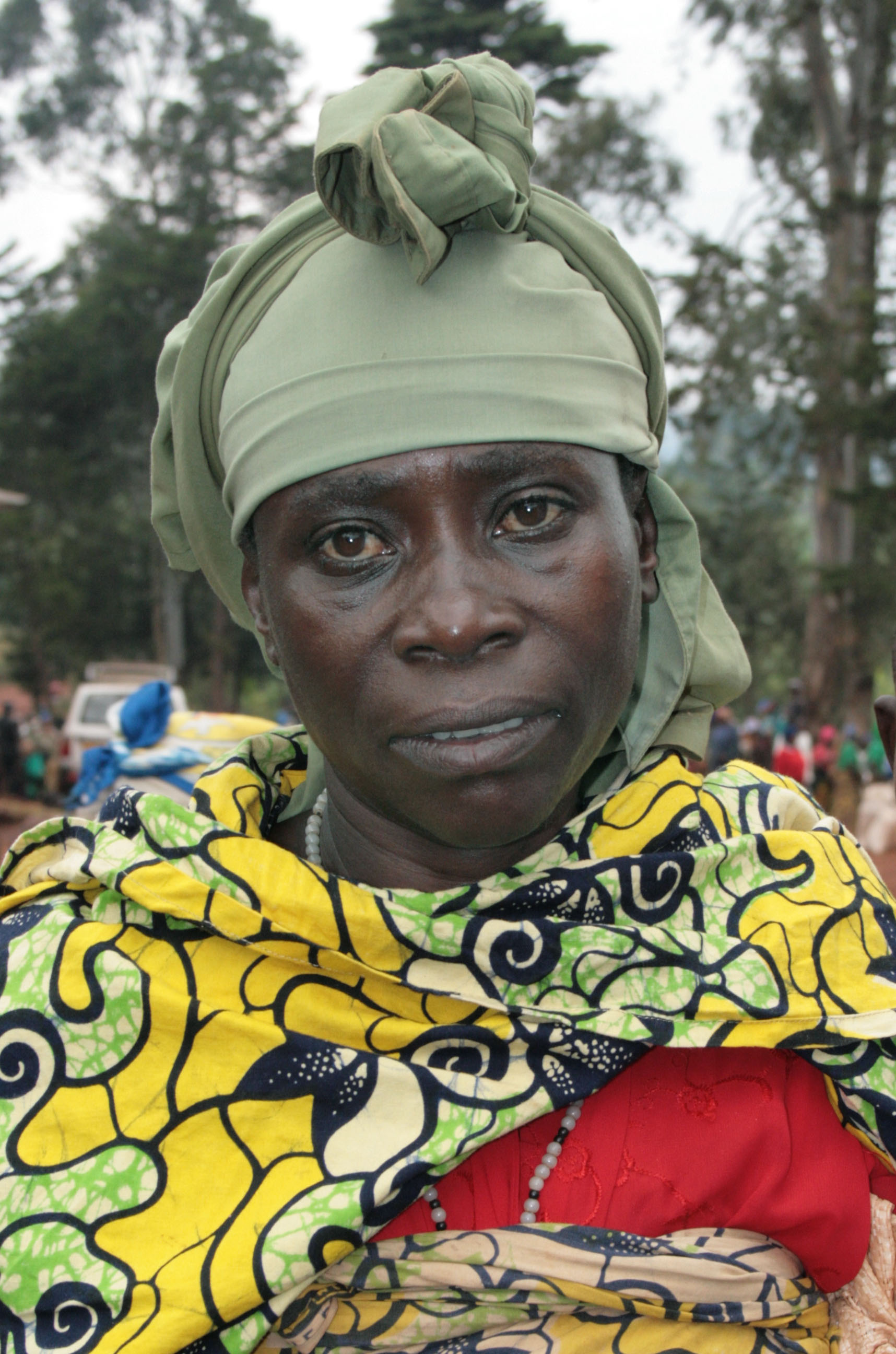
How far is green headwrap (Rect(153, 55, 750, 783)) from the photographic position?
4.17ft

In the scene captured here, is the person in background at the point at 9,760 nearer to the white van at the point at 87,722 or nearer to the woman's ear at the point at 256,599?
the white van at the point at 87,722

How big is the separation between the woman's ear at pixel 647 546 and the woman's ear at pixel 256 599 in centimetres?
50

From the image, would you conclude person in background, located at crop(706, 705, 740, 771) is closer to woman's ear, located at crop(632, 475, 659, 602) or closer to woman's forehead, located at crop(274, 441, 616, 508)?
woman's ear, located at crop(632, 475, 659, 602)

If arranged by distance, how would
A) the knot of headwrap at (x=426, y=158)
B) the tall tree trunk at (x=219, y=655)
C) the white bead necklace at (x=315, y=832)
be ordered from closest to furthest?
the knot of headwrap at (x=426, y=158) → the white bead necklace at (x=315, y=832) → the tall tree trunk at (x=219, y=655)

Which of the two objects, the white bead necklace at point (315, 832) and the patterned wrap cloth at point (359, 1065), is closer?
the patterned wrap cloth at point (359, 1065)

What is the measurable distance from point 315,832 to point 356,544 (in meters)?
0.54

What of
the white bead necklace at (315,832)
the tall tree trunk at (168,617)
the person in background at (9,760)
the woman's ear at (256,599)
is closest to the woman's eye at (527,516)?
the woman's ear at (256,599)

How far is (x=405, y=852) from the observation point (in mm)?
1524

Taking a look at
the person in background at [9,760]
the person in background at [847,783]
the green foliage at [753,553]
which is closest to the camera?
the person in background at [847,783]

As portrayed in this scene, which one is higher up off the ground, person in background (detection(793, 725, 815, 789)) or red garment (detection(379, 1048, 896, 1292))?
red garment (detection(379, 1048, 896, 1292))

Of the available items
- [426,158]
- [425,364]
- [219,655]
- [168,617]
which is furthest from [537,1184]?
[168,617]

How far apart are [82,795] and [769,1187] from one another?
350 cm

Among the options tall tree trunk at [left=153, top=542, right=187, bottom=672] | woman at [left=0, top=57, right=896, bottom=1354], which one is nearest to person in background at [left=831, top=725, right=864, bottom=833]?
woman at [left=0, top=57, right=896, bottom=1354]

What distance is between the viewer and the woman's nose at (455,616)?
1245 millimetres
